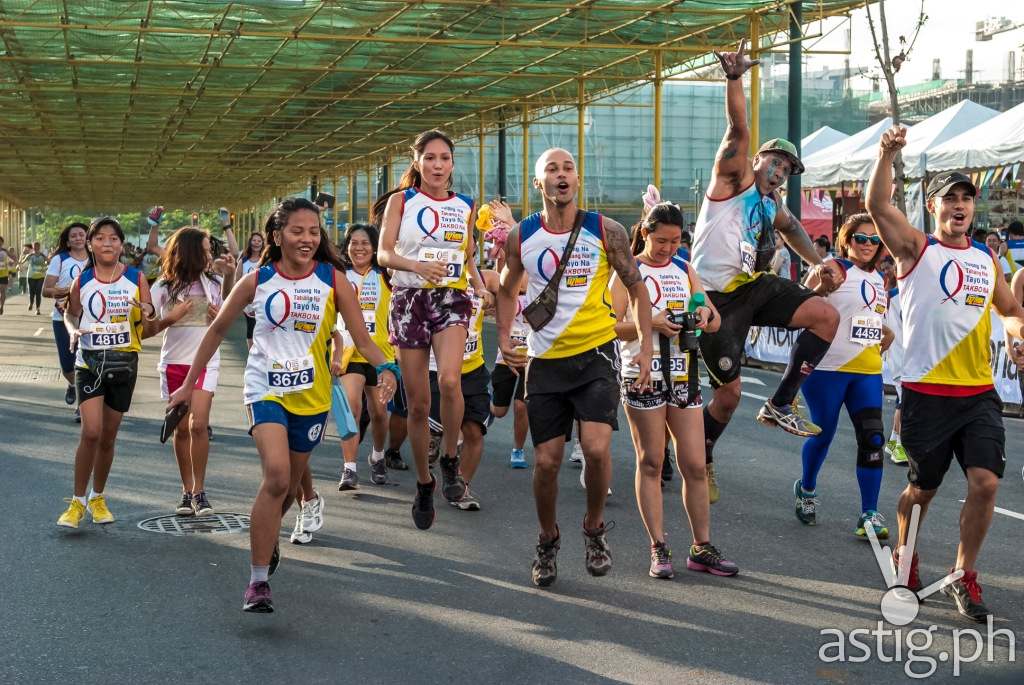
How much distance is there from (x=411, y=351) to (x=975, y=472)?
3090 millimetres

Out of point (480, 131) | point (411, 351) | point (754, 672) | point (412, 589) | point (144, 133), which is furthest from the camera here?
point (144, 133)

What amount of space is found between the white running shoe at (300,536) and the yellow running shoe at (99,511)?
4.05ft

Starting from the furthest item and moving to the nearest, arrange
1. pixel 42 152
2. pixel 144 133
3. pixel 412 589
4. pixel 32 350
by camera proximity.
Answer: pixel 42 152 → pixel 144 133 → pixel 32 350 → pixel 412 589

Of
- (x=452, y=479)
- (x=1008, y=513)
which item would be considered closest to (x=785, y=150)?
(x=452, y=479)

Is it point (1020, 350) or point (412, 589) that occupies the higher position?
point (1020, 350)

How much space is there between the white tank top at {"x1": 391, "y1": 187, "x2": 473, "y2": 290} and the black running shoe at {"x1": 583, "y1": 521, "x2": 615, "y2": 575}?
1.70m

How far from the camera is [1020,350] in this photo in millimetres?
6414

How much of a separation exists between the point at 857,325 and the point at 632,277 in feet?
6.81

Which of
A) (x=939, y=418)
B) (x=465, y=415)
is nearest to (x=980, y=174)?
(x=465, y=415)

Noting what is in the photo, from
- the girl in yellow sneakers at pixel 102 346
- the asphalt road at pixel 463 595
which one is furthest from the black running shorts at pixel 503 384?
the girl in yellow sneakers at pixel 102 346

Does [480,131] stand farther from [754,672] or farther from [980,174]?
[754,672]

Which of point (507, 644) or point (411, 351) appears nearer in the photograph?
point (507, 644)

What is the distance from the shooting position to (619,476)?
1029cm

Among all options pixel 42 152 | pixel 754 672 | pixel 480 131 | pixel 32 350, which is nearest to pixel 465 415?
pixel 754 672
